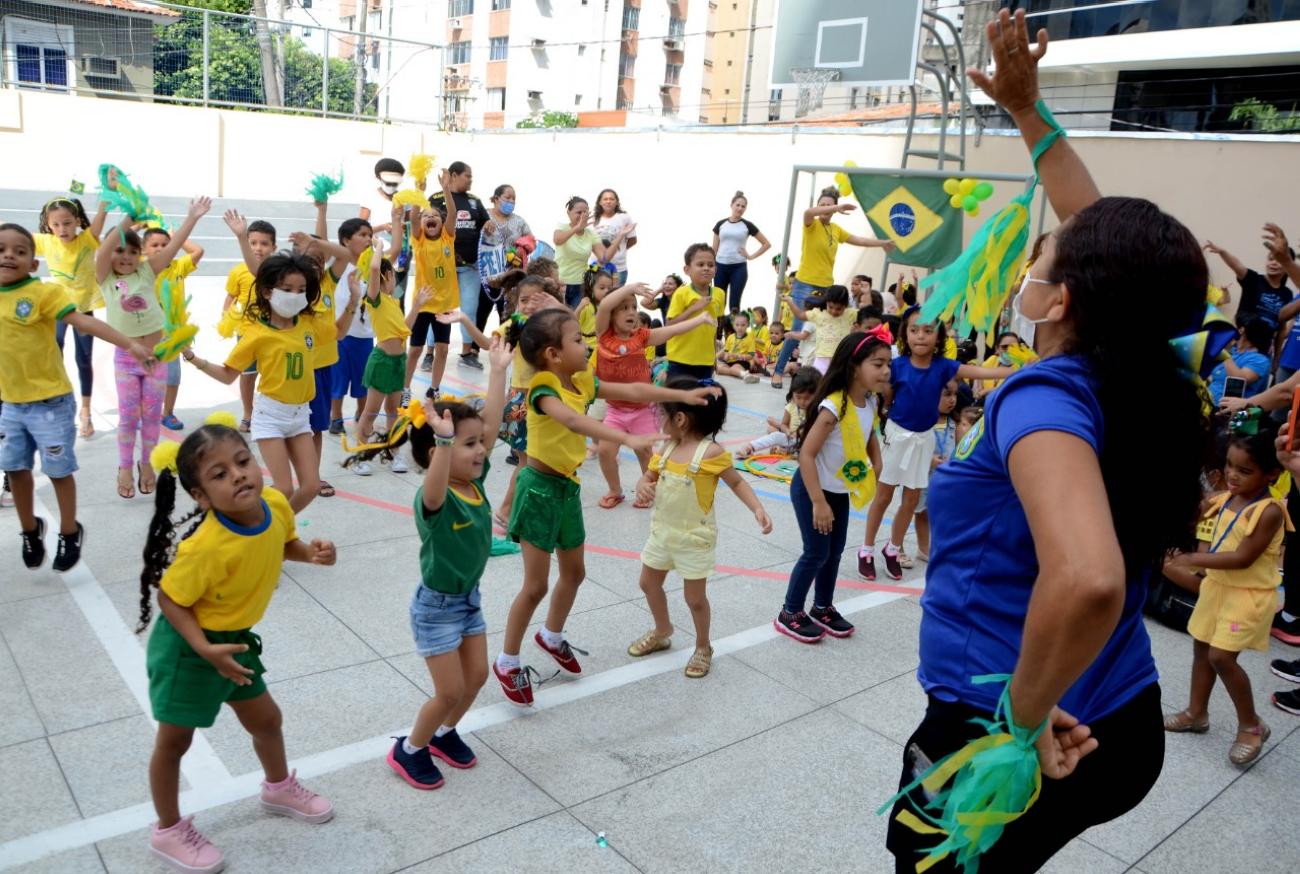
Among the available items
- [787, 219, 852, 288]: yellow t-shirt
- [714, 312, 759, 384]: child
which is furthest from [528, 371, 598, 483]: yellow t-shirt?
[714, 312, 759, 384]: child

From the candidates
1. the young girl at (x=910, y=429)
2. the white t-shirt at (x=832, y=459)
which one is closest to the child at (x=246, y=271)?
the white t-shirt at (x=832, y=459)

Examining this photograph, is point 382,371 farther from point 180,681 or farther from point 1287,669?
point 1287,669

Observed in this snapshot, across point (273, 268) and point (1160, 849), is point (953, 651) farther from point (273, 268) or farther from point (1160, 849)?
point (273, 268)

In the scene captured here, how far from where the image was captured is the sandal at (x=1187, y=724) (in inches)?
184

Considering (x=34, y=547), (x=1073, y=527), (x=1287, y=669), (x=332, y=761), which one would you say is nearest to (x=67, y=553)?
(x=34, y=547)

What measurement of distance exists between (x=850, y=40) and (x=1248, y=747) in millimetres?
11037

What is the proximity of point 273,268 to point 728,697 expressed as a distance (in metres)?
3.40

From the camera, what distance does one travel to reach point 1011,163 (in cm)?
1405

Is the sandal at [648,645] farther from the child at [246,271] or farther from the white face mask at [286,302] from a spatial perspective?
the child at [246,271]

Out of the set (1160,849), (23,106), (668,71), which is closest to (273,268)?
(1160,849)

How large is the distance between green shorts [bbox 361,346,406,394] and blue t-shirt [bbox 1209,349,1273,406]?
21.5 feet

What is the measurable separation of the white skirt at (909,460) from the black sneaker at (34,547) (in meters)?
4.90

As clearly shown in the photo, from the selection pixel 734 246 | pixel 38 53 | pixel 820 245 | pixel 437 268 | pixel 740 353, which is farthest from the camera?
pixel 38 53

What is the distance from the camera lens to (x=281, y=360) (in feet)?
18.5
